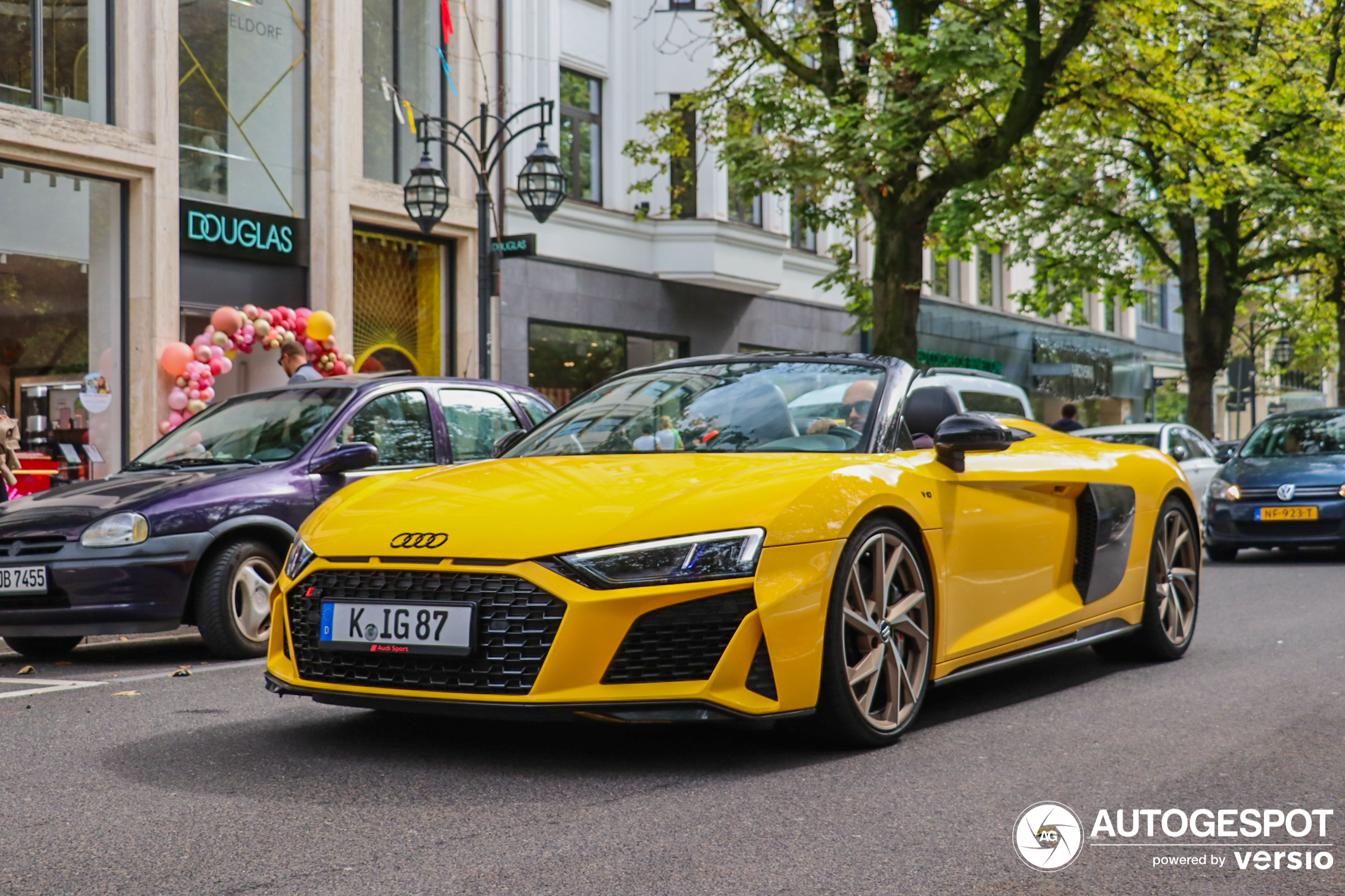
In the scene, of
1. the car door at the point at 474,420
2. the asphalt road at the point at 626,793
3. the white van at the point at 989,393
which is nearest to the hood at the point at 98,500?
the asphalt road at the point at 626,793

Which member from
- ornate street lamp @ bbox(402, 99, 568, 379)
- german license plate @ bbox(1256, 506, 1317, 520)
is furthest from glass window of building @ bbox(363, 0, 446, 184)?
german license plate @ bbox(1256, 506, 1317, 520)

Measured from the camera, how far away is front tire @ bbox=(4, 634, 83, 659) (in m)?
8.16

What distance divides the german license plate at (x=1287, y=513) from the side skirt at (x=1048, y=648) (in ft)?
27.7

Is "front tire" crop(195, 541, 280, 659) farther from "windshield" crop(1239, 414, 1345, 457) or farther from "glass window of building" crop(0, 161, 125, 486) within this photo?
"windshield" crop(1239, 414, 1345, 457)

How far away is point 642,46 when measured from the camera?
79.7 feet

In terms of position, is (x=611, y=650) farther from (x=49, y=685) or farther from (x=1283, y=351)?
(x=1283, y=351)

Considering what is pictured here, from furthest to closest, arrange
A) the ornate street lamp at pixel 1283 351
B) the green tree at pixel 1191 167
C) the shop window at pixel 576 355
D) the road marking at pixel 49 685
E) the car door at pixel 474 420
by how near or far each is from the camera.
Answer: the ornate street lamp at pixel 1283 351, the shop window at pixel 576 355, the green tree at pixel 1191 167, the car door at pixel 474 420, the road marking at pixel 49 685

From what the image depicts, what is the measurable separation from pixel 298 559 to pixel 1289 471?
12.4 m

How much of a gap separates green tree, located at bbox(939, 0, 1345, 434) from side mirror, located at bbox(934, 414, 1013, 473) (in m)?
12.7

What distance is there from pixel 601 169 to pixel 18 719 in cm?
1895

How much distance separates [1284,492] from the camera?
14.7 m

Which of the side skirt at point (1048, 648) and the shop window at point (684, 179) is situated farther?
the shop window at point (684, 179)

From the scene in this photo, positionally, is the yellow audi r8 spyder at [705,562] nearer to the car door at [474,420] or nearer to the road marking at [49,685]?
the road marking at [49,685]
